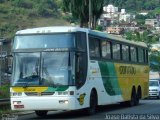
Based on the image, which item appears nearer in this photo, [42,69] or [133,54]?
[42,69]

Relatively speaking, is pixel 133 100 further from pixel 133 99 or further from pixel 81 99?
pixel 81 99

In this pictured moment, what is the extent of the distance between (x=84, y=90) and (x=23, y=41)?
298cm

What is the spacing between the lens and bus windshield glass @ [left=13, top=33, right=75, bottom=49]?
65.9ft

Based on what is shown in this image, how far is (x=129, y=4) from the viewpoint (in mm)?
185125

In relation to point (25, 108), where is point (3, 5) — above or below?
above

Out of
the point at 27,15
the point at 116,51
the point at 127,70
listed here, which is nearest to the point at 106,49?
the point at 116,51

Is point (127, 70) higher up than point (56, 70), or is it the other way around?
point (56, 70)

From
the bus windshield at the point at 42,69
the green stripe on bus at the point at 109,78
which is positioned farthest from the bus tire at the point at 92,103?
the bus windshield at the point at 42,69

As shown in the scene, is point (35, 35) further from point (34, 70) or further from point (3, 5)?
point (3, 5)

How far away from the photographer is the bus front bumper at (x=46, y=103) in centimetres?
1931

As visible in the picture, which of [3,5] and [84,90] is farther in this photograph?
[3,5]

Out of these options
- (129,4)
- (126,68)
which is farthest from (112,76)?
(129,4)

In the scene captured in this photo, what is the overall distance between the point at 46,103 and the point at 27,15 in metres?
74.6

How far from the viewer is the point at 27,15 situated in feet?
305
